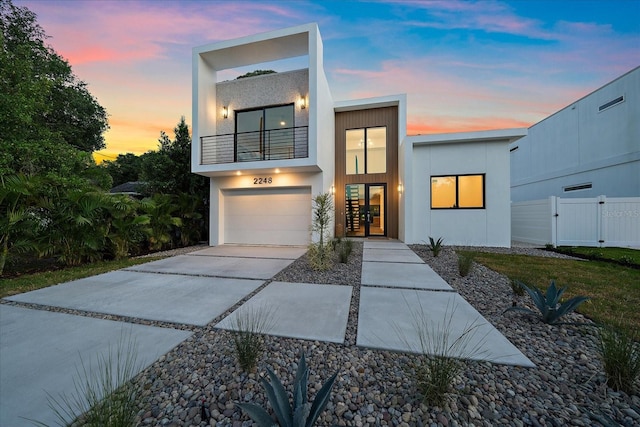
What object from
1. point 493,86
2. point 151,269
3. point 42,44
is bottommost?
point 151,269

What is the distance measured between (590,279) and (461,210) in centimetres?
446

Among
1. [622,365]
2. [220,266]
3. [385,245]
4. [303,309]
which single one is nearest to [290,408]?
[303,309]

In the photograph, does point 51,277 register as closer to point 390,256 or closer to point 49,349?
point 49,349

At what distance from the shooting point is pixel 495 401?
1.53 meters

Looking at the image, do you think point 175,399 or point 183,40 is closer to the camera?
point 175,399

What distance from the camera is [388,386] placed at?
65.4 inches

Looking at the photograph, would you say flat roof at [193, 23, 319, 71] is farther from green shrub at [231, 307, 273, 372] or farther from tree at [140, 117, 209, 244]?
green shrub at [231, 307, 273, 372]

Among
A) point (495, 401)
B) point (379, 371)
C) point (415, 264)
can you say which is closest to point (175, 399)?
point (379, 371)

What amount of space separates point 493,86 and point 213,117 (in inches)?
476

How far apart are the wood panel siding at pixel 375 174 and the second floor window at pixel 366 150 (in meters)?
0.18

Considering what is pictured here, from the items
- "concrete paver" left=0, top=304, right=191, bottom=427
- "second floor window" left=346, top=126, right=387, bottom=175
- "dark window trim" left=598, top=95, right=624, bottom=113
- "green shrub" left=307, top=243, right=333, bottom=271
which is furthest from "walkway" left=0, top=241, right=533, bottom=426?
"dark window trim" left=598, top=95, right=624, bottom=113

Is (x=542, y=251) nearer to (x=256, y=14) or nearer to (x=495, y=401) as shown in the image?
(x=495, y=401)

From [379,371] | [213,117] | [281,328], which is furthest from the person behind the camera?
[213,117]

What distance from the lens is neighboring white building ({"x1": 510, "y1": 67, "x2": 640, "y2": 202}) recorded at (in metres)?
10.2
